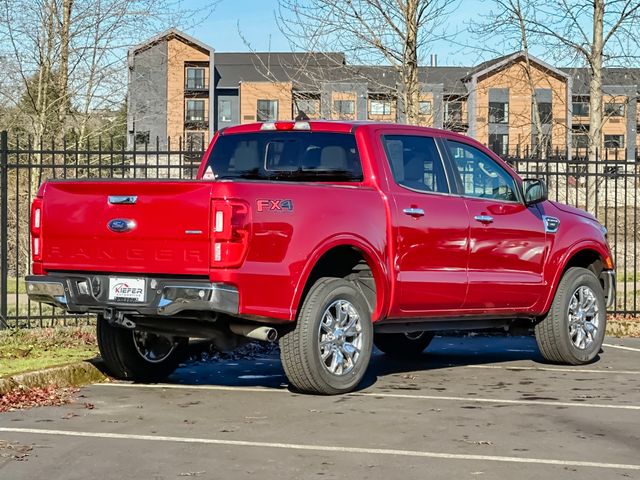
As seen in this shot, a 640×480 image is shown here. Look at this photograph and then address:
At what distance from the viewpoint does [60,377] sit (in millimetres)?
9078

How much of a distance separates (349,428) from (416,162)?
10.1 ft

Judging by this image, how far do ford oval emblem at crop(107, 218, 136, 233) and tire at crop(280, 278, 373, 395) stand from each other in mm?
1365

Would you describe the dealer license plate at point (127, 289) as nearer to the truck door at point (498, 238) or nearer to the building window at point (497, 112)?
the truck door at point (498, 238)

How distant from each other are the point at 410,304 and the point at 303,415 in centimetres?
190

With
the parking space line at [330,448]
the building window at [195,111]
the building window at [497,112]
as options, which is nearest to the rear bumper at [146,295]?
the parking space line at [330,448]

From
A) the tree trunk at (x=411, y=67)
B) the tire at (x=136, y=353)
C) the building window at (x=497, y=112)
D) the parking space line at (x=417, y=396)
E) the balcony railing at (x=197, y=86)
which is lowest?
the parking space line at (x=417, y=396)

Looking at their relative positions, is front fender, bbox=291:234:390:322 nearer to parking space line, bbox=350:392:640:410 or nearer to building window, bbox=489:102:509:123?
parking space line, bbox=350:392:640:410

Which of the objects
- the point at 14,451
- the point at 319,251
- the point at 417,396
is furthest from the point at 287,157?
the point at 14,451

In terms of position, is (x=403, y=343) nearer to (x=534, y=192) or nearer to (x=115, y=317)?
(x=534, y=192)

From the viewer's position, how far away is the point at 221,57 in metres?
82.1

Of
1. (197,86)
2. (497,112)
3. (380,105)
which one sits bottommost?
(380,105)

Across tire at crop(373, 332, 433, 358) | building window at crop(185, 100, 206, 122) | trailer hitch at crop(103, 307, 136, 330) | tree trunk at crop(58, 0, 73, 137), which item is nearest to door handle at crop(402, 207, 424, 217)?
trailer hitch at crop(103, 307, 136, 330)

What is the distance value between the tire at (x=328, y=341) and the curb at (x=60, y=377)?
1826 mm

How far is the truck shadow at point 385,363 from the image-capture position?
31.7 ft
